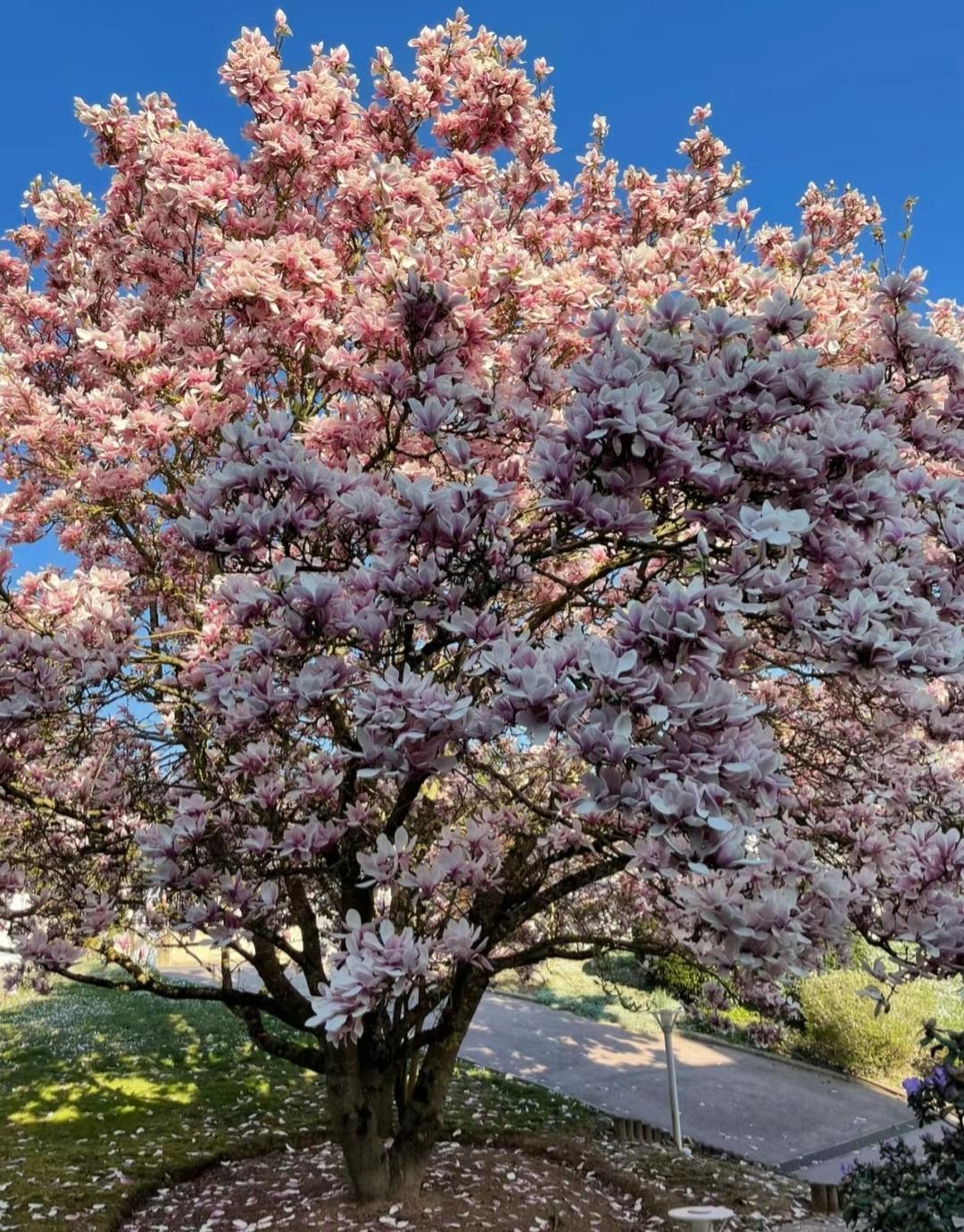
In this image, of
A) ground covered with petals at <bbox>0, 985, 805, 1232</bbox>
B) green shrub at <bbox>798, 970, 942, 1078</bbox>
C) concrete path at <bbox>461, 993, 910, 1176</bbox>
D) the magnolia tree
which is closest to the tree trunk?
the magnolia tree

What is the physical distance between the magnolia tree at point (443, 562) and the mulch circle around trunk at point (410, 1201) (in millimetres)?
398

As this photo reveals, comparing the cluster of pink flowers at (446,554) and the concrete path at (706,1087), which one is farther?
the concrete path at (706,1087)

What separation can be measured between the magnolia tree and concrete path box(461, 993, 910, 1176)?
16.2 feet

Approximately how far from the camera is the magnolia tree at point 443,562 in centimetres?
249

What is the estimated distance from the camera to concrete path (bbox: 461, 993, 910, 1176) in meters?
10.2

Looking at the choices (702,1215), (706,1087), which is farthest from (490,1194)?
(706,1087)

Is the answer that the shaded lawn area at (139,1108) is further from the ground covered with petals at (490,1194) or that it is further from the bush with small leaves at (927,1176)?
the bush with small leaves at (927,1176)

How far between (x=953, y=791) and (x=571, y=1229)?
3896 mm

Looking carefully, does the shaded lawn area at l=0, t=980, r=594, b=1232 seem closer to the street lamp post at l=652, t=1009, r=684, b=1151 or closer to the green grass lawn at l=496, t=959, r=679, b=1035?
the street lamp post at l=652, t=1009, r=684, b=1151

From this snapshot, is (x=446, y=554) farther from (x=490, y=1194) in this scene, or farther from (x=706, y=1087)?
(x=706, y=1087)

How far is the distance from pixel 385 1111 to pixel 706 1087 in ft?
24.9

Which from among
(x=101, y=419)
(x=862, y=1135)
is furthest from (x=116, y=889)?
(x=862, y=1135)

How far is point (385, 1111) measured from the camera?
6227 mm

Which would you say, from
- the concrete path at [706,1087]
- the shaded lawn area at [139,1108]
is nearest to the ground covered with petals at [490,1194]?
the shaded lawn area at [139,1108]
